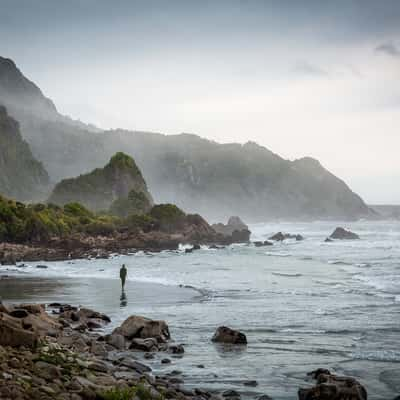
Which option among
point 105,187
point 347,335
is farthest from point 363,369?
point 105,187

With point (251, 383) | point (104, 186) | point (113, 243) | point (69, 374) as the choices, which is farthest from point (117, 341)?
point (104, 186)

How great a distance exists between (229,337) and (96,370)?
290 inches

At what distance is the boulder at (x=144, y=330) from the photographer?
66.1 ft

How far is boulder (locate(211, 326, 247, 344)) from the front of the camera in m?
20.0

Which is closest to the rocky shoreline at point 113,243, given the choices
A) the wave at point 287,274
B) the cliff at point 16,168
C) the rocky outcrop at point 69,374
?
the wave at point 287,274

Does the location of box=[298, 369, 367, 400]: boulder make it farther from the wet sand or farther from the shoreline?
the shoreline

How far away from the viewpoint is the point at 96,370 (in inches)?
→ 539

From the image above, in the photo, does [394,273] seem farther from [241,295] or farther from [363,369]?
[363,369]

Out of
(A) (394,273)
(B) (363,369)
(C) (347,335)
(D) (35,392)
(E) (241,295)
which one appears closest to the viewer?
(D) (35,392)

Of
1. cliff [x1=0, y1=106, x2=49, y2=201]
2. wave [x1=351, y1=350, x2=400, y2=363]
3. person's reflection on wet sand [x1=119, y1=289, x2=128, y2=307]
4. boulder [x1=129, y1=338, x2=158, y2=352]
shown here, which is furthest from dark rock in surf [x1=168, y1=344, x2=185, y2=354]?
cliff [x1=0, y1=106, x2=49, y2=201]

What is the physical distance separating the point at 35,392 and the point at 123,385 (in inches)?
99.0

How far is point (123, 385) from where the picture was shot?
1248cm

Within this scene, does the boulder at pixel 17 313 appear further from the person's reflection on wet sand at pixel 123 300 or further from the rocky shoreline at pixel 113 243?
the rocky shoreline at pixel 113 243

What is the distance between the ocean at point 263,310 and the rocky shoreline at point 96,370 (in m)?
0.74
